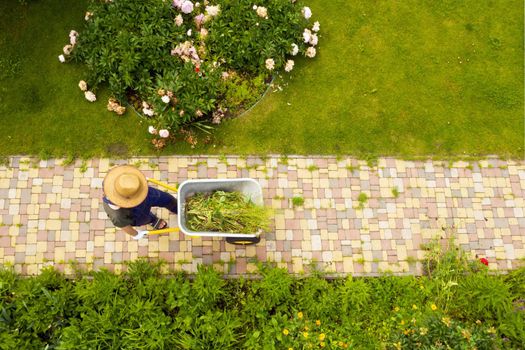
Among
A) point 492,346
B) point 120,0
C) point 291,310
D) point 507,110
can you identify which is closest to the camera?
point 492,346

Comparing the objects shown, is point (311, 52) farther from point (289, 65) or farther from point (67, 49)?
point (67, 49)

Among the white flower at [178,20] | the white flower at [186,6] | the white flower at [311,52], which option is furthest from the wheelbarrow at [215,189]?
the white flower at [186,6]

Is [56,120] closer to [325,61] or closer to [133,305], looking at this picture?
[133,305]

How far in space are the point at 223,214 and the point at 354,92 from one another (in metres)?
3.77

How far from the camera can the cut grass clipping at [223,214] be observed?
20.1 ft

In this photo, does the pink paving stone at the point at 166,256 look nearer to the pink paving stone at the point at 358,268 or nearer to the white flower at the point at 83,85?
the pink paving stone at the point at 358,268

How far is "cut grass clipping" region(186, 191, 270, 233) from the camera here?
6137mm

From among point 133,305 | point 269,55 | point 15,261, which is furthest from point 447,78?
point 15,261

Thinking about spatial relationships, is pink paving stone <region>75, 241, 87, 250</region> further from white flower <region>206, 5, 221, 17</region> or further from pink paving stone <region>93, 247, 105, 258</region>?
white flower <region>206, 5, 221, 17</region>

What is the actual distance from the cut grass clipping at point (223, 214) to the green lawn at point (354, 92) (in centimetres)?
156

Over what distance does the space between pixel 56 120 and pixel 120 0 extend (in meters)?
2.45

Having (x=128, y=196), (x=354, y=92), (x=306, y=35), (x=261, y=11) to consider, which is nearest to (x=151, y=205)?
(x=128, y=196)

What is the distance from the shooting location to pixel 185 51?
743 cm

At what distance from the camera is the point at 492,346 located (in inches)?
231
